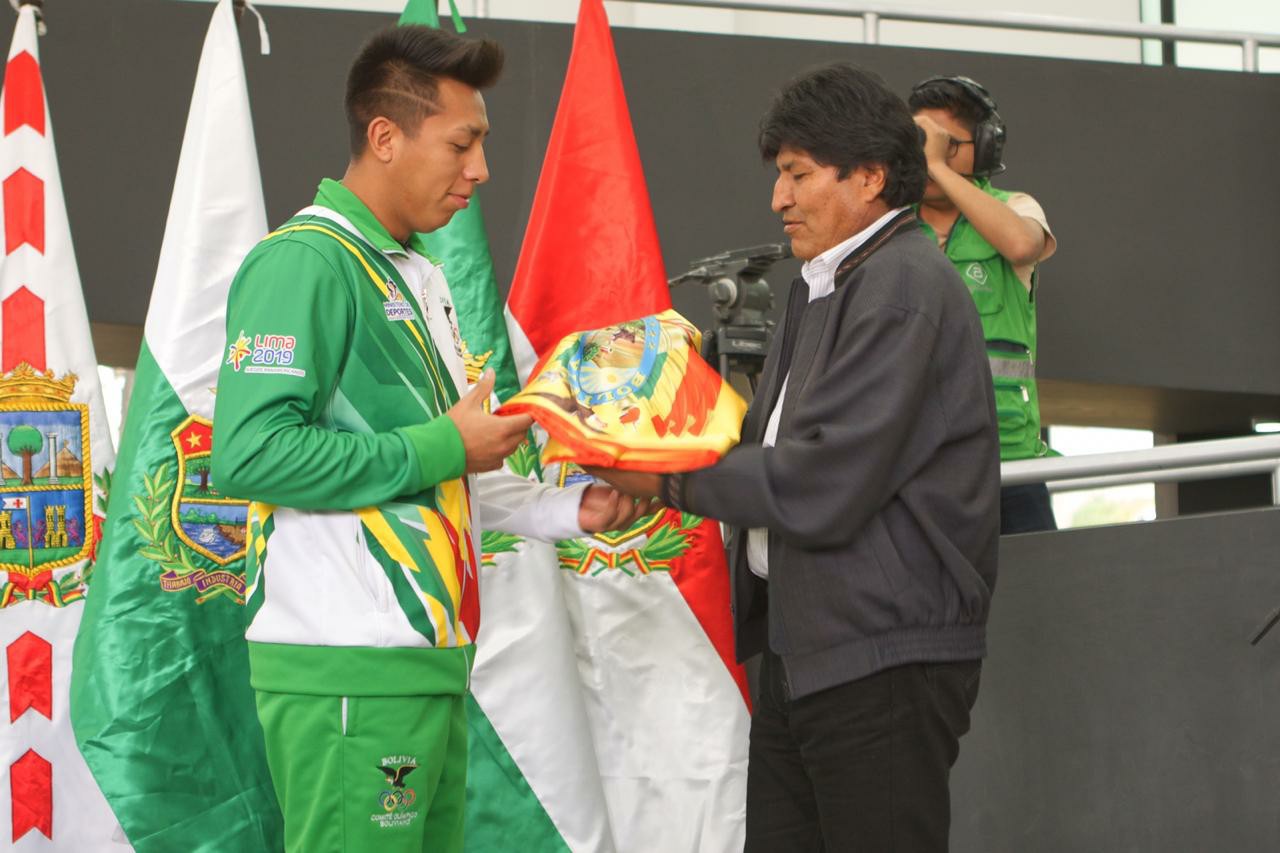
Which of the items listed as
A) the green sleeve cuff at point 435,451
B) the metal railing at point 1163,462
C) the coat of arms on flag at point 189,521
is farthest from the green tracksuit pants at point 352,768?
the metal railing at point 1163,462

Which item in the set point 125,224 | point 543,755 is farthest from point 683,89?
point 543,755

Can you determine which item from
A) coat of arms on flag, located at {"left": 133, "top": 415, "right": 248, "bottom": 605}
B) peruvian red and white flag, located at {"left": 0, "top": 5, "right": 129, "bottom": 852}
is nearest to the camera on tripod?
coat of arms on flag, located at {"left": 133, "top": 415, "right": 248, "bottom": 605}

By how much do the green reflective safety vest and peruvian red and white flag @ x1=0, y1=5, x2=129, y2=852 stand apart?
1.63 metres

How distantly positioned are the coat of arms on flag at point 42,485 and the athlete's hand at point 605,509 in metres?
1.13

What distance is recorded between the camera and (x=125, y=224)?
3350 millimetres

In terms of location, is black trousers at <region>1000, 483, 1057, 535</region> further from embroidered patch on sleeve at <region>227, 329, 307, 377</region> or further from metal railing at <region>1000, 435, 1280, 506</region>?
embroidered patch on sleeve at <region>227, 329, 307, 377</region>

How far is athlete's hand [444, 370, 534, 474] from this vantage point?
1.70 m

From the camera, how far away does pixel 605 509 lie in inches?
78.9

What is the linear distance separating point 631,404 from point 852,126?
1.50 feet

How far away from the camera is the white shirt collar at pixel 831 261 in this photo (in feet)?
6.29

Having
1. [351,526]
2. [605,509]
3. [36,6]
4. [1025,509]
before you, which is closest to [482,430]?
[351,526]

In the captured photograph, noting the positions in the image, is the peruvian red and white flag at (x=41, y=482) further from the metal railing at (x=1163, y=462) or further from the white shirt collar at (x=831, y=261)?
the metal railing at (x=1163, y=462)

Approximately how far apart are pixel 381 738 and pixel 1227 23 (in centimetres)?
553

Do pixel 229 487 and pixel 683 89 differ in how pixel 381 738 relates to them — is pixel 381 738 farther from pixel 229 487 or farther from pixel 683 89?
pixel 683 89
